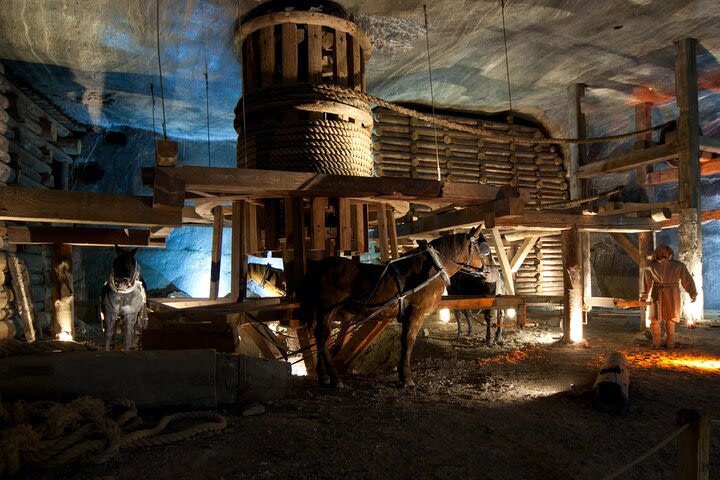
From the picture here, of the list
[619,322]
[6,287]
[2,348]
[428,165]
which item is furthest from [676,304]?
[6,287]

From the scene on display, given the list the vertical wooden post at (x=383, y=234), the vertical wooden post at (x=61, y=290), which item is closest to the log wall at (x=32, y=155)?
the vertical wooden post at (x=61, y=290)

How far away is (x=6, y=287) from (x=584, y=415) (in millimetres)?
10273

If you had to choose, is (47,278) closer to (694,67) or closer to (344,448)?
(344,448)

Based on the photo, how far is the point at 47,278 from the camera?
1120 centimetres

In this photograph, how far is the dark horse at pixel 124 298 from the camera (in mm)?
8211

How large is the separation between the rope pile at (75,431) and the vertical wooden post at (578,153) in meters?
11.4

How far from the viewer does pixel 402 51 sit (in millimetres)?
9977

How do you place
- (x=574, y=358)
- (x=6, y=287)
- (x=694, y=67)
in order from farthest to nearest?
(x=694, y=67) → (x=6, y=287) → (x=574, y=358)

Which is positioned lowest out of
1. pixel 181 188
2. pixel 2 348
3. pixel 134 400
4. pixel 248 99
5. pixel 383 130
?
pixel 134 400

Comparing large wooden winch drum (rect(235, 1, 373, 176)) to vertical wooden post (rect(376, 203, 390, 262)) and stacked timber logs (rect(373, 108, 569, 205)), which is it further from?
stacked timber logs (rect(373, 108, 569, 205))

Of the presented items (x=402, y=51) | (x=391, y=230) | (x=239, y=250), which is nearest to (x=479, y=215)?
(x=391, y=230)

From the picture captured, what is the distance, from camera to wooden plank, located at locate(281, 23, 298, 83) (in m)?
6.91

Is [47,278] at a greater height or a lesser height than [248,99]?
lesser

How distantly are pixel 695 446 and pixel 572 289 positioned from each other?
7763mm
